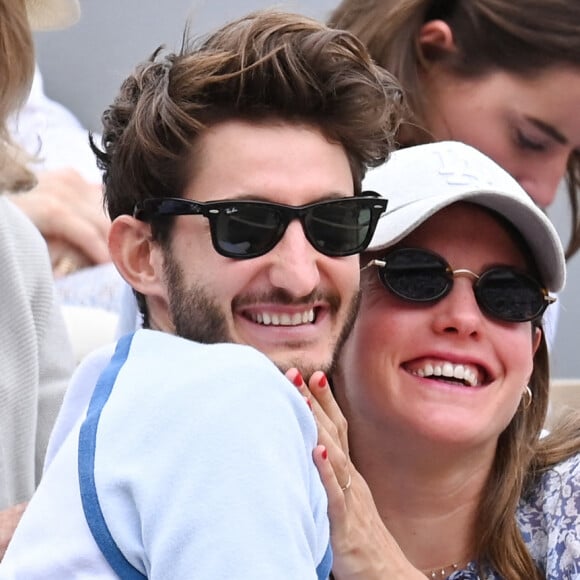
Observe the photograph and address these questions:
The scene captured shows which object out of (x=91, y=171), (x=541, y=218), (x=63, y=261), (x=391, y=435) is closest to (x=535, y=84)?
(x=541, y=218)

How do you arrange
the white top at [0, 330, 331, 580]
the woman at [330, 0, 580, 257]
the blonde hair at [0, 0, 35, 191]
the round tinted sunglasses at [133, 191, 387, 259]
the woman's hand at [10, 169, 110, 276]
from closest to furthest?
the white top at [0, 330, 331, 580] → the round tinted sunglasses at [133, 191, 387, 259] → the blonde hair at [0, 0, 35, 191] → the woman at [330, 0, 580, 257] → the woman's hand at [10, 169, 110, 276]

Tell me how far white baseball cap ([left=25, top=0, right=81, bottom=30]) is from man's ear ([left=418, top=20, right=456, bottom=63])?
725 mm

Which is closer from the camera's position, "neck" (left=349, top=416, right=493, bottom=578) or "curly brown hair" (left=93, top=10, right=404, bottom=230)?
"curly brown hair" (left=93, top=10, right=404, bottom=230)

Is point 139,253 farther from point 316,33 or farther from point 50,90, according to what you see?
point 50,90

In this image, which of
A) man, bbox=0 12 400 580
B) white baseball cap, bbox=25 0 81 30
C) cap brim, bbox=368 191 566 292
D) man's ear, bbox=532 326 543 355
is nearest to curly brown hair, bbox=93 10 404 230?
man, bbox=0 12 400 580

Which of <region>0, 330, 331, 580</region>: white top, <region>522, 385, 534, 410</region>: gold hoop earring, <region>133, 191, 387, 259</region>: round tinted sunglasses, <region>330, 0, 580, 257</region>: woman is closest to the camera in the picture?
<region>0, 330, 331, 580</region>: white top

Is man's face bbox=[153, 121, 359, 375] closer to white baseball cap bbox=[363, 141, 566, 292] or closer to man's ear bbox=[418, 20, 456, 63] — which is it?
white baseball cap bbox=[363, 141, 566, 292]

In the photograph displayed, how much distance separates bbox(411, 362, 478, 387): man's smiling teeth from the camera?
59.6 inches

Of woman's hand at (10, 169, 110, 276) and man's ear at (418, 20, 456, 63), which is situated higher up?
man's ear at (418, 20, 456, 63)

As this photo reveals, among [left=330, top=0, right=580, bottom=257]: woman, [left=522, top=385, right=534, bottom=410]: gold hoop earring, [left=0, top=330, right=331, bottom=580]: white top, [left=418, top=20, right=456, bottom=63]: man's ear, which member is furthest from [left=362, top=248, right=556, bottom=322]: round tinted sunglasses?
[left=418, top=20, right=456, bottom=63]: man's ear

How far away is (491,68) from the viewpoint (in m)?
2.30

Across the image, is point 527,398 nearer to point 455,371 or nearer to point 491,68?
point 455,371

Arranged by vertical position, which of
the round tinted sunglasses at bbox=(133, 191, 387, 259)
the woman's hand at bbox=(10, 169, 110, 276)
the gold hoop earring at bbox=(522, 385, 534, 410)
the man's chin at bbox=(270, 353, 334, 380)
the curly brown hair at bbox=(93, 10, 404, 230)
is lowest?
the woman's hand at bbox=(10, 169, 110, 276)

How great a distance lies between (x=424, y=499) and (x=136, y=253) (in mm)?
567
